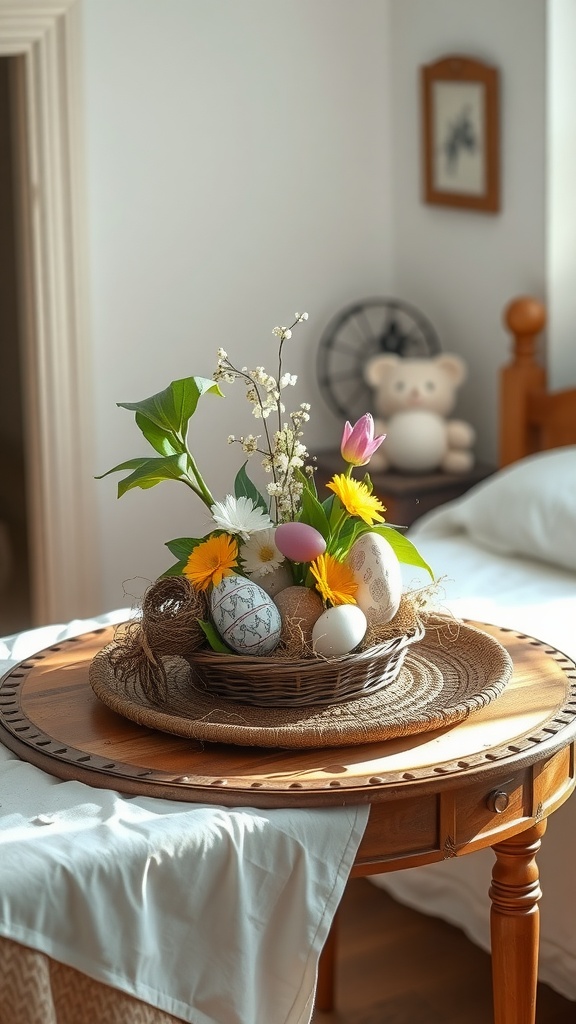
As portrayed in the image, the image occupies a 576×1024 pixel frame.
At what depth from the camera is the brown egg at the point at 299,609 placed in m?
1.51

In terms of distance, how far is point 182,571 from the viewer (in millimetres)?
1591

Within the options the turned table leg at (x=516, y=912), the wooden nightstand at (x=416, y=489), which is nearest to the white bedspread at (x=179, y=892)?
the turned table leg at (x=516, y=912)

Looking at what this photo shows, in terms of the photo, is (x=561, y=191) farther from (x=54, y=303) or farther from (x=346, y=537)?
(x=346, y=537)

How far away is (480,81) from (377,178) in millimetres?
520

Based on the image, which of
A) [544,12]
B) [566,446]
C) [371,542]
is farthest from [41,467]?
[371,542]

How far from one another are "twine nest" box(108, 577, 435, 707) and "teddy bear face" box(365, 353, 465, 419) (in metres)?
1.89

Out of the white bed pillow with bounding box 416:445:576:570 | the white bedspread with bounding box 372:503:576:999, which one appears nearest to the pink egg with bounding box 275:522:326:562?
the white bedspread with bounding box 372:503:576:999

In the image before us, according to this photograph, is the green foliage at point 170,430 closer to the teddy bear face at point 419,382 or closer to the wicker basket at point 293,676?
the wicker basket at point 293,676

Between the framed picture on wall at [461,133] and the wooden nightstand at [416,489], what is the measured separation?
28.4 inches

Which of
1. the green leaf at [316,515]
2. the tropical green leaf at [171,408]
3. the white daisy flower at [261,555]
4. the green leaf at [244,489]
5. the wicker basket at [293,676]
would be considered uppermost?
the tropical green leaf at [171,408]

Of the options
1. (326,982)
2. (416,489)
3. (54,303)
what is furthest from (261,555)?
(54,303)

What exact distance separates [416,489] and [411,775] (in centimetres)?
193

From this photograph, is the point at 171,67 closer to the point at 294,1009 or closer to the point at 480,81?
the point at 480,81

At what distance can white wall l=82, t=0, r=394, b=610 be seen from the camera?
11.0 feet
